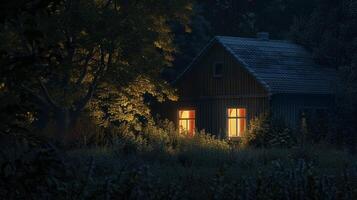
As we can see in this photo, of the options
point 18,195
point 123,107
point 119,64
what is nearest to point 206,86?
point 123,107

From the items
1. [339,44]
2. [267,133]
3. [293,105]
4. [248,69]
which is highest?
[339,44]

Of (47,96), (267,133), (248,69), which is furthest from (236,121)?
(47,96)

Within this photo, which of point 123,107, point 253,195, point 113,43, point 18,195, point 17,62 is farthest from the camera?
point 123,107

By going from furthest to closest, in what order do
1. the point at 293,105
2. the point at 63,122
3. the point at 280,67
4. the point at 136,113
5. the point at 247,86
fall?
the point at 280,67, the point at 247,86, the point at 136,113, the point at 293,105, the point at 63,122

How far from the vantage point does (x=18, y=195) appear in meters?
5.24

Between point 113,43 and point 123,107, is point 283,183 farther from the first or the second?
point 123,107

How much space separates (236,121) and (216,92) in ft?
6.35

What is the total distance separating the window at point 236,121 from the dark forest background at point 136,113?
353cm

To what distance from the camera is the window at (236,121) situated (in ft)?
116

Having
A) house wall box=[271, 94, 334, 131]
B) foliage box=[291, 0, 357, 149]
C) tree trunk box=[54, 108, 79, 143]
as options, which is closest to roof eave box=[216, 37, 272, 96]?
house wall box=[271, 94, 334, 131]

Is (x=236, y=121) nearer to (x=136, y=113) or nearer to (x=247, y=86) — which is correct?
(x=247, y=86)

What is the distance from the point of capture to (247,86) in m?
35.0

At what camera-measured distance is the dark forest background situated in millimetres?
4879

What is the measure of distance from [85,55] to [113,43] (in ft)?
8.95
